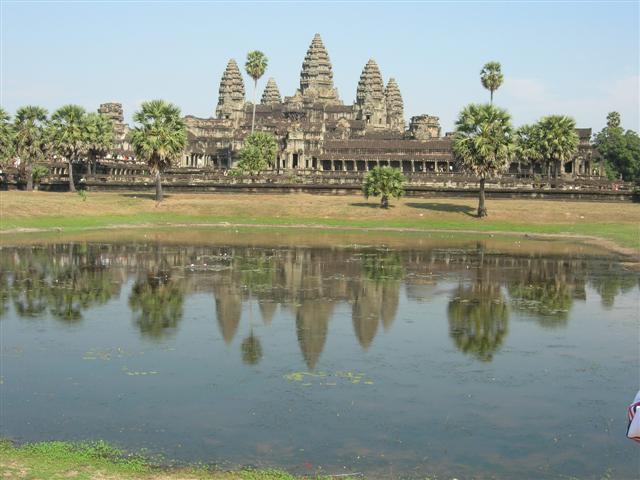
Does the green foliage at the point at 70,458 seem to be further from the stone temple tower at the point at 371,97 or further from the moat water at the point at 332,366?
the stone temple tower at the point at 371,97

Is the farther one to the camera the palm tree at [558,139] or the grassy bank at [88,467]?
the palm tree at [558,139]

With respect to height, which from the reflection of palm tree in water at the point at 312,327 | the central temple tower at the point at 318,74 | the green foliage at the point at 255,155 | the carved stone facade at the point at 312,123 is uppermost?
the central temple tower at the point at 318,74

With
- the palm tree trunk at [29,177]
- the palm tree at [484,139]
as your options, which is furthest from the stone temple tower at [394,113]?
the palm tree at [484,139]

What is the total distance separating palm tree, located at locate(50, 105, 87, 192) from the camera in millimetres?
90438

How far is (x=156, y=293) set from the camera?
3372cm

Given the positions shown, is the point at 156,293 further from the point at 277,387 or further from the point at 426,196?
the point at 426,196

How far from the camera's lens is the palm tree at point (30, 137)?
90.8 m

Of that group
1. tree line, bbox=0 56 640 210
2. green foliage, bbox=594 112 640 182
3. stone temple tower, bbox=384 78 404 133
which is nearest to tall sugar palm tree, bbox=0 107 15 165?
tree line, bbox=0 56 640 210

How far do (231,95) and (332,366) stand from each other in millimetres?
166724

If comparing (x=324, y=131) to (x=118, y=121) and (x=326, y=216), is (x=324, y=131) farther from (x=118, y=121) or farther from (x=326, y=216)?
(x=326, y=216)

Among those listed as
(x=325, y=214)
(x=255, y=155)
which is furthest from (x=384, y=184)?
(x=255, y=155)

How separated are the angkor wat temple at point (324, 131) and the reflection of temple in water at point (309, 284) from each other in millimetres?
70826

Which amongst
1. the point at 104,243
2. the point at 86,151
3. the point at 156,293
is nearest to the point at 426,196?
the point at 86,151

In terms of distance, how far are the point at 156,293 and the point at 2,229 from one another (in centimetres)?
3160
